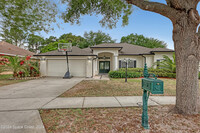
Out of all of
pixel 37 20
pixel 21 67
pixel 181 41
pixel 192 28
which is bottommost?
pixel 21 67

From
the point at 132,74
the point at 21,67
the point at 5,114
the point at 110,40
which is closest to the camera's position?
the point at 5,114

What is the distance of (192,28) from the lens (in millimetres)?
2910

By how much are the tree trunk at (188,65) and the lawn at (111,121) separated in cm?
37

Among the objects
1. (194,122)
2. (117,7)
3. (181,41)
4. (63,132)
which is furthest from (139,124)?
(117,7)

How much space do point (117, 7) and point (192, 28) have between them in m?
4.40

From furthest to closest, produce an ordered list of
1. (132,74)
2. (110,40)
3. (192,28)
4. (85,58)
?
(110,40) → (85,58) → (132,74) → (192,28)

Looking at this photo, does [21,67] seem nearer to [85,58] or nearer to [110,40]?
[85,58]

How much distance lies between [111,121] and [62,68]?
1159 centimetres

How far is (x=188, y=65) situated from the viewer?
9.50ft

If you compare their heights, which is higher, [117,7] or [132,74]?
[117,7]

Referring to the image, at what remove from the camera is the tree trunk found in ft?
9.48

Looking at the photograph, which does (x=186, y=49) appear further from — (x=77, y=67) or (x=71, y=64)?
(x=71, y=64)

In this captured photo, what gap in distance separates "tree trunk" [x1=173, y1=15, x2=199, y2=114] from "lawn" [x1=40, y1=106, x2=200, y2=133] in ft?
1.22

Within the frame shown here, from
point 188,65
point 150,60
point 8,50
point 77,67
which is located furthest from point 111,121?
point 8,50
